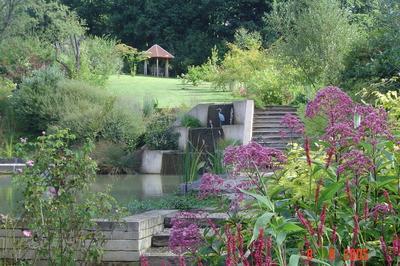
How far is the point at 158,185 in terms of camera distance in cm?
1256

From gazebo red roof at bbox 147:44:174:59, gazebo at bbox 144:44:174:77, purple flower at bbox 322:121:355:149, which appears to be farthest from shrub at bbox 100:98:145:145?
gazebo red roof at bbox 147:44:174:59

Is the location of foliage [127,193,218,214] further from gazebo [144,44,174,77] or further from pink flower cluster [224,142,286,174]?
gazebo [144,44,174,77]

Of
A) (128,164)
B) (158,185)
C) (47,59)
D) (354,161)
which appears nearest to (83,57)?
(47,59)

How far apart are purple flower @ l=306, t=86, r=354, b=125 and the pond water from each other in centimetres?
525

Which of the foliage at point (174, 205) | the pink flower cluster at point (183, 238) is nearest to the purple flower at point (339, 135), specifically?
the pink flower cluster at point (183, 238)

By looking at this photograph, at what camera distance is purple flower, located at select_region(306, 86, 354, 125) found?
314 cm

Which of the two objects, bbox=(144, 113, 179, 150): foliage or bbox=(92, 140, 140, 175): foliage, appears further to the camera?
bbox=(144, 113, 179, 150): foliage

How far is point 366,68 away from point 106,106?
6.87 metres

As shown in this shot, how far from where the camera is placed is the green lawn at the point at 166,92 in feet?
69.6

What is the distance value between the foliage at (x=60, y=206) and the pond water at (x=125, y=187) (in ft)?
10.8

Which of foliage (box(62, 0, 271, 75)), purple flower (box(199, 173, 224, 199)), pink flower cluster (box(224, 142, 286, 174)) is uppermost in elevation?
foliage (box(62, 0, 271, 75))

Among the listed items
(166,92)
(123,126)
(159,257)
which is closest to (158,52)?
(166,92)

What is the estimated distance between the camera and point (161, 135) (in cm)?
1727

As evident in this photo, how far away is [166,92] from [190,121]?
8.51 m
